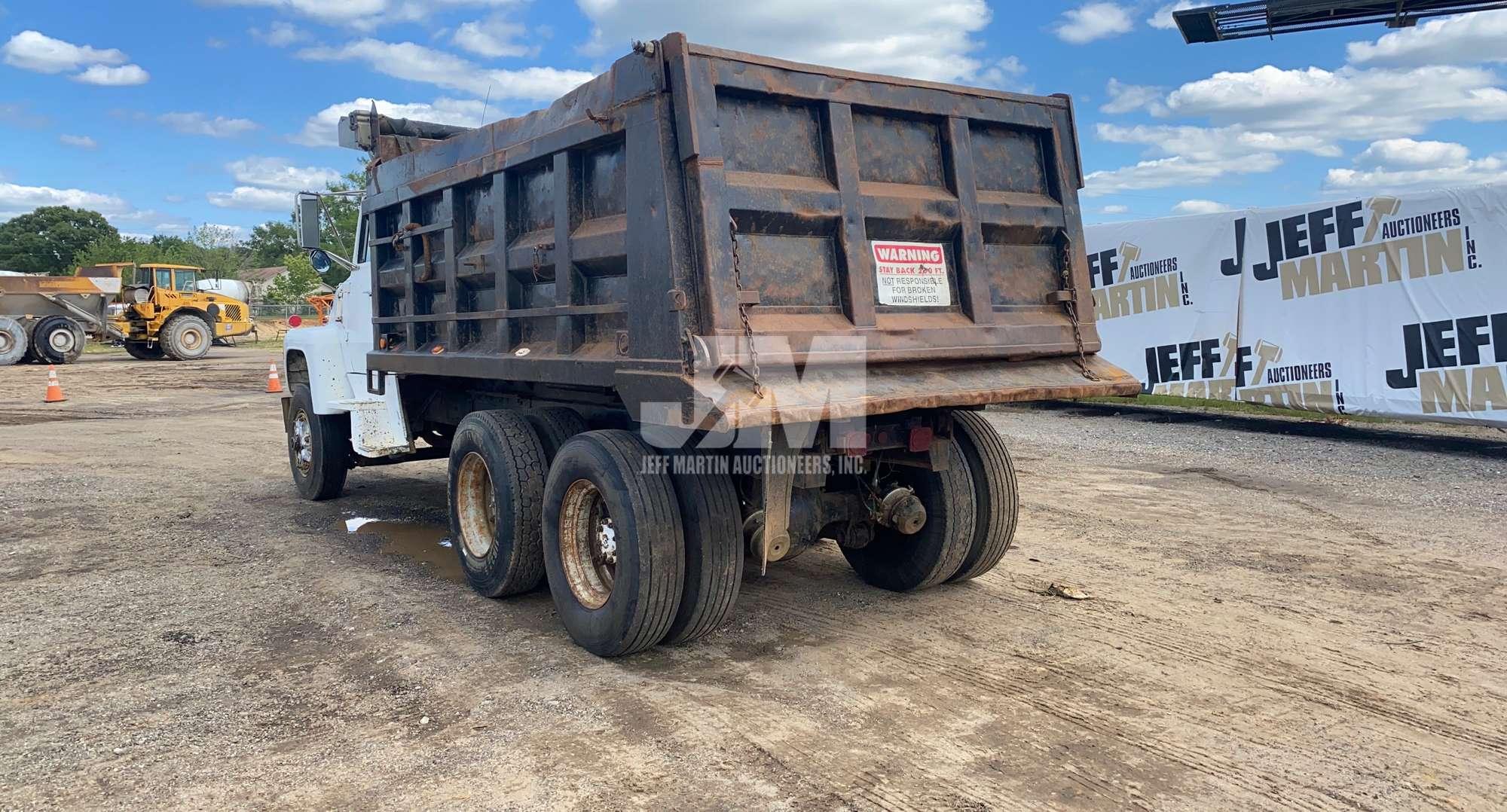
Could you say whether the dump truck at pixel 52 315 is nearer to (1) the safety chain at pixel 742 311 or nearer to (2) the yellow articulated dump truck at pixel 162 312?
(2) the yellow articulated dump truck at pixel 162 312

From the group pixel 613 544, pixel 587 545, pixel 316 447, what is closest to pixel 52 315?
pixel 316 447

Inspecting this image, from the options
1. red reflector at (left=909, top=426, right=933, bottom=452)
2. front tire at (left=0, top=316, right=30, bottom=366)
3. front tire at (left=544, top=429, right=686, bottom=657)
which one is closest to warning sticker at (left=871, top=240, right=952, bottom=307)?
red reflector at (left=909, top=426, right=933, bottom=452)

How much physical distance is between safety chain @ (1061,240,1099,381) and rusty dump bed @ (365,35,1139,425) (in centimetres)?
1

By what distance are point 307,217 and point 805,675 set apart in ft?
17.4

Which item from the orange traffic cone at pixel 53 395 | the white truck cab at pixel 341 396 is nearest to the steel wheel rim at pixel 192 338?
the orange traffic cone at pixel 53 395

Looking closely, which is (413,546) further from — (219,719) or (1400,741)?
(1400,741)

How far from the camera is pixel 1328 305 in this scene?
36.7 feet

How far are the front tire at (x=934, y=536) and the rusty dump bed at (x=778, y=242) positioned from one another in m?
0.84


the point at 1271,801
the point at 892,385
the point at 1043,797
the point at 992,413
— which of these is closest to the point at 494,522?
the point at 892,385

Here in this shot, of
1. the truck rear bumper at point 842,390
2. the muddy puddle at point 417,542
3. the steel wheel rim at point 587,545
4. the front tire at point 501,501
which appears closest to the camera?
the truck rear bumper at point 842,390

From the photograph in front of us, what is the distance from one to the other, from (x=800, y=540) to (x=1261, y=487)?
5390 millimetres

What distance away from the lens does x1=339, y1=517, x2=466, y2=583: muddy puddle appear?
244 inches

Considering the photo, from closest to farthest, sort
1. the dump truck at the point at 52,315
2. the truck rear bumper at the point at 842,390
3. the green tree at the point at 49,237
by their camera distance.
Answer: the truck rear bumper at the point at 842,390
the dump truck at the point at 52,315
the green tree at the point at 49,237

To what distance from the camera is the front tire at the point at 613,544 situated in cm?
419
